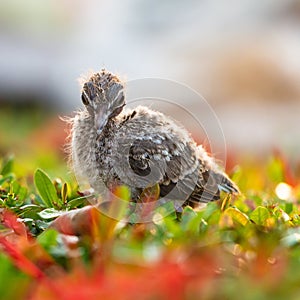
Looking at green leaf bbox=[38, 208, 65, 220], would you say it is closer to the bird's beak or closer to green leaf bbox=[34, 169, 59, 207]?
green leaf bbox=[34, 169, 59, 207]

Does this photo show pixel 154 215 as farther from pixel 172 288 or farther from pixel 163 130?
pixel 172 288

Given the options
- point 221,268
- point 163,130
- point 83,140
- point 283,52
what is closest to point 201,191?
point 163,130

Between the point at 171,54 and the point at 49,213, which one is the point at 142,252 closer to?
the point at 49,213

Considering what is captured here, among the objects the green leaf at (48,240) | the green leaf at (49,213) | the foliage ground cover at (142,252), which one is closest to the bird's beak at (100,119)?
the foliage ground cover at (142,252)

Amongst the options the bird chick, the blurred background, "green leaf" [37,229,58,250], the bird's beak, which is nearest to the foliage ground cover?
"green leaf" [37,229,58,250]

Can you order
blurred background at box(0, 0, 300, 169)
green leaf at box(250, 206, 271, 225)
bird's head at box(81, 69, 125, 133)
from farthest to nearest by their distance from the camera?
blurred background at box(0, 0, 300, 169)
bird's head at box(81, 69, 125, 133)
green leaf at box(250, 206, 271, 225)

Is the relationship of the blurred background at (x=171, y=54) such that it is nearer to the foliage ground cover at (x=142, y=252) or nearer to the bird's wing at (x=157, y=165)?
the bird's wing at (x=157, y=165)

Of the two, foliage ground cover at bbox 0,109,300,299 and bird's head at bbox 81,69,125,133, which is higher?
bird's head at bbox 81,69,125,133

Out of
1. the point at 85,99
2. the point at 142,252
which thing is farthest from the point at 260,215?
the point at 85,99
